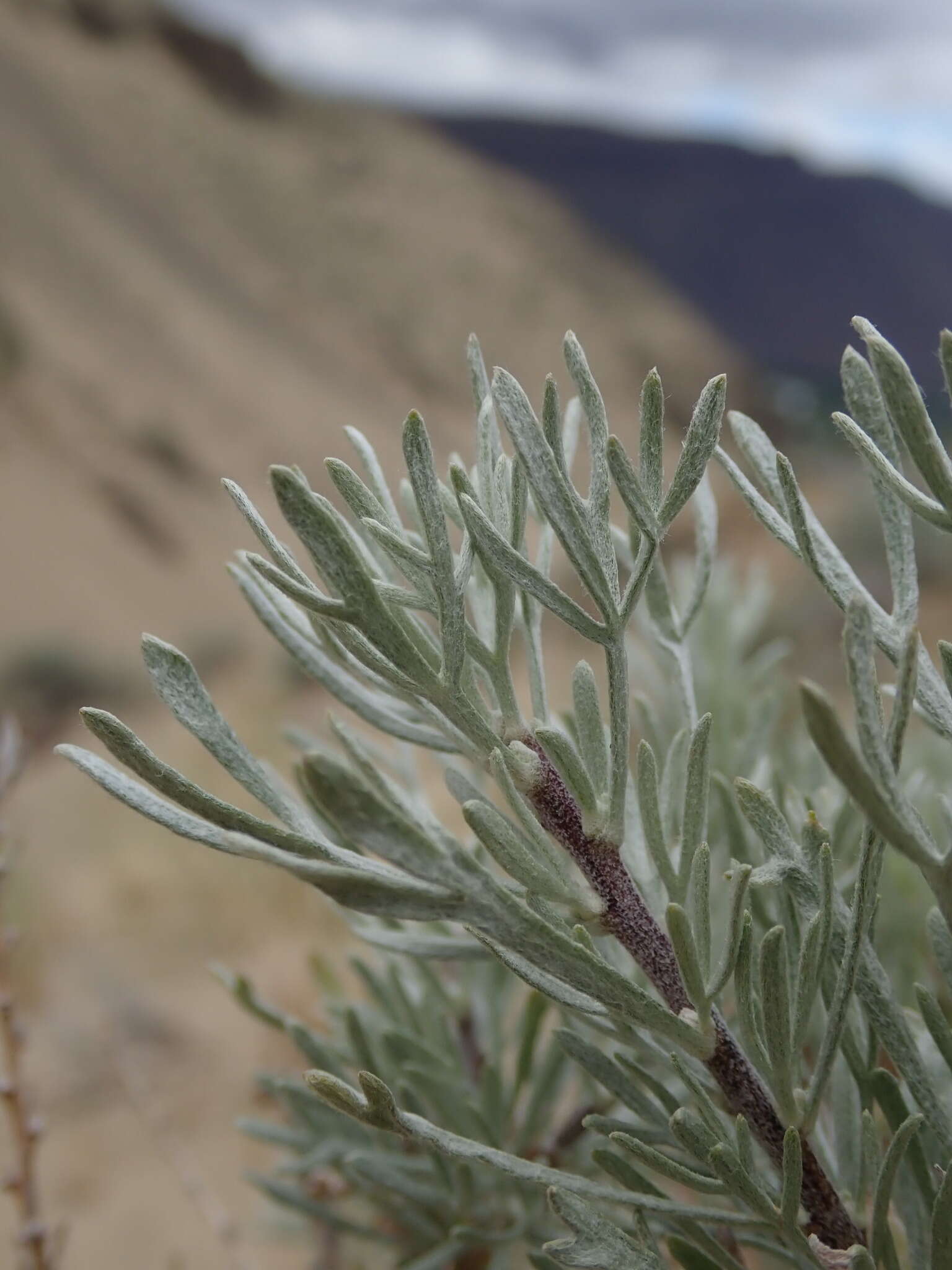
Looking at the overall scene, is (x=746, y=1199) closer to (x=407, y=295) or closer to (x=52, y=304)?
(x=52, y=304)

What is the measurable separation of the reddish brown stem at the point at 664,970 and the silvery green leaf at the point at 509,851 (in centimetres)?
2

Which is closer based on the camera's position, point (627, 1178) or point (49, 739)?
point (627, 1178)

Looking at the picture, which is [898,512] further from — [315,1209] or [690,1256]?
[315,1209]

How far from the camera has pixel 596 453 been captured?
30cm

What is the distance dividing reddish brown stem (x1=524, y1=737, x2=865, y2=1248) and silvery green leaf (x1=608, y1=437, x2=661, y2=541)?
0.08 meters

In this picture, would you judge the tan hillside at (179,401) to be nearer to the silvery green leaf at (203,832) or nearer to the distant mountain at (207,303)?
the distant mountain at (207,303)

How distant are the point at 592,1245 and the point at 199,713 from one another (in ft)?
0.57

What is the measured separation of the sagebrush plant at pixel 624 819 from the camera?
9.3 inches

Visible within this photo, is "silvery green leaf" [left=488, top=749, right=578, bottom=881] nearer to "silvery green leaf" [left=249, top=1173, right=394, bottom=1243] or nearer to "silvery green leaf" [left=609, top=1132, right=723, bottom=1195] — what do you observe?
"silvery green leaf" [left=609, top=1132, right=723, bottom=1195]

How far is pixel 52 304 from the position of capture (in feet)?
36.5

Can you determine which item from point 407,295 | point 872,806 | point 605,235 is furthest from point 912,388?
point 605,235

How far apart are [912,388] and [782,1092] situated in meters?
0.19

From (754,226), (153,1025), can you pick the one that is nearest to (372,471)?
(153,1025)

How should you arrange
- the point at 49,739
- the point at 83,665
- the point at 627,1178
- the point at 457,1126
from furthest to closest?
the point at 83,665
the point at 49,739
the point at 457,1126
the point at 627,1178
